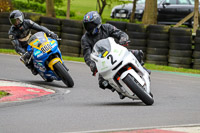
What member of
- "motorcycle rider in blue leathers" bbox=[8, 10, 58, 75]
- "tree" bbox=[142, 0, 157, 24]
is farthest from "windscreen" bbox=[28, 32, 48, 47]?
"tree" bbox=[142, 0, 157, 24]

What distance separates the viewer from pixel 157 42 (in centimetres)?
1680

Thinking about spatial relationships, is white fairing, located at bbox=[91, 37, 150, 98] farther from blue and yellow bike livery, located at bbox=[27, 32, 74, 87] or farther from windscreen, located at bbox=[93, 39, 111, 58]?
blue and yellow bike livery, located at bbox=[27, 32, 74, 87]

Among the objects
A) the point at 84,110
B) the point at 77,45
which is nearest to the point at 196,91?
the point at 84,110

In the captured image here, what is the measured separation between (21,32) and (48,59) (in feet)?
4.00

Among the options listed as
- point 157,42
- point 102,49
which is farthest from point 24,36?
point 157,42

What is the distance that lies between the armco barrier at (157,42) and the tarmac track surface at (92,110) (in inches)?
176

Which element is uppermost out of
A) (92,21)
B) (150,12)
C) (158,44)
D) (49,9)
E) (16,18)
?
(92,21)

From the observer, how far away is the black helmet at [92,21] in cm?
840

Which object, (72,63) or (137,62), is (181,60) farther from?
(137,62)

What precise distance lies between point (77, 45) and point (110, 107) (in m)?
Result: 10.3

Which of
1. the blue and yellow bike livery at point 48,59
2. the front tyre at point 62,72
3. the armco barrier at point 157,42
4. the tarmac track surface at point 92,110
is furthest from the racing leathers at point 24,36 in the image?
the armco barrier at point 157,42

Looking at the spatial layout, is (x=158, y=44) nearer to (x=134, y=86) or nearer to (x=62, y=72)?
(x=62, y=72)

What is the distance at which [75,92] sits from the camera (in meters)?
10.1

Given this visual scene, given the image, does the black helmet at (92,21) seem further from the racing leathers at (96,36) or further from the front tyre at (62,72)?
the front tyre at (62,72)
